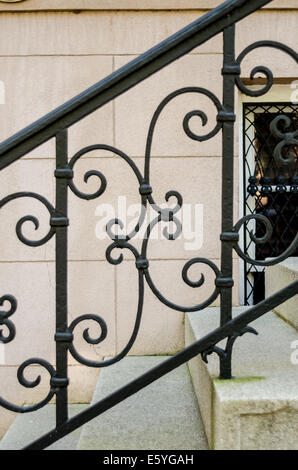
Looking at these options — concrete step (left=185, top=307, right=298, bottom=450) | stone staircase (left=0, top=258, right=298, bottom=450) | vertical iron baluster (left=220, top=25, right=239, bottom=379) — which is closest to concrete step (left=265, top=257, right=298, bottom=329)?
stone staircase (left=0, top=258, right=298, bottom=450)

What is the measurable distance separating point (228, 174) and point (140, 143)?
4.60 feet

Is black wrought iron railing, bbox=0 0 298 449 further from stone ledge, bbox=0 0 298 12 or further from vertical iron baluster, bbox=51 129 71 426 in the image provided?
stone ledge, bbox=0 0 298 12

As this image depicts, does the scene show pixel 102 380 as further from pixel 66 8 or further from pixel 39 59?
pixel 66 8

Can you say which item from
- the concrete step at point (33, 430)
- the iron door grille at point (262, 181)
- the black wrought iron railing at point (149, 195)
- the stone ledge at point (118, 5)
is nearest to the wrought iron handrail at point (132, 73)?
the black wrought iron railing at point (149, 195)

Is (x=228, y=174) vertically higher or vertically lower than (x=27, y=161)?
lower

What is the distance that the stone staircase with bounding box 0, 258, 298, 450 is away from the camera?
1193mm

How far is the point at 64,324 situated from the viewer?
4.32ft

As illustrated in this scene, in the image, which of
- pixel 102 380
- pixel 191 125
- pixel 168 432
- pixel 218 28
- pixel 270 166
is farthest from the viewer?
pixel 270 166

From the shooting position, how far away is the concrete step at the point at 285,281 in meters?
1.88

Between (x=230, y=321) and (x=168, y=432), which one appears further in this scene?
(x=168, y=432)

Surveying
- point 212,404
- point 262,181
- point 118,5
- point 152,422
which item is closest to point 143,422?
point 152,422

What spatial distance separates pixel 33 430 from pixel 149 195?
1633 mm

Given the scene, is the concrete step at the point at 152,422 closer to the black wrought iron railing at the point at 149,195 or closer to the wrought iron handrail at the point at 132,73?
the black wrought iron railing at the point at 149,195
